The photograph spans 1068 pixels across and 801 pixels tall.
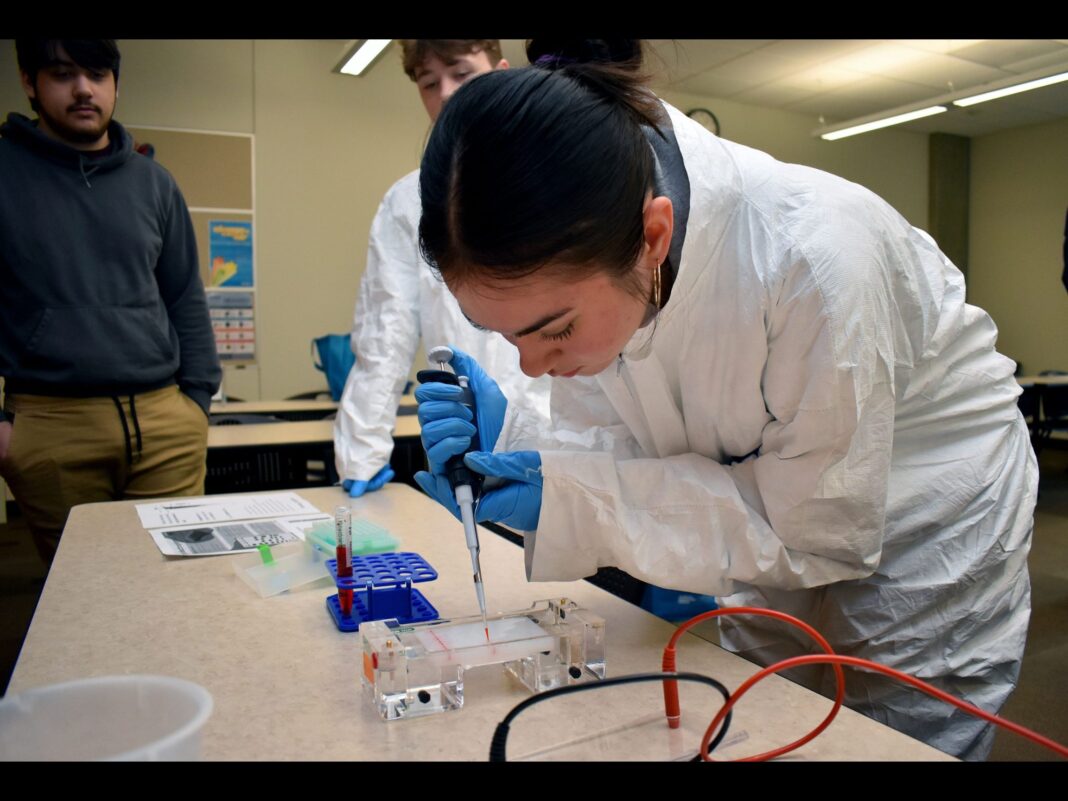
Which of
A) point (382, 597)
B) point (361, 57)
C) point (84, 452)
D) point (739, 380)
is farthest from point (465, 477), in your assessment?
point (361, 57)

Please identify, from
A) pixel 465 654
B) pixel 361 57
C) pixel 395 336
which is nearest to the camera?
pixel 465 654

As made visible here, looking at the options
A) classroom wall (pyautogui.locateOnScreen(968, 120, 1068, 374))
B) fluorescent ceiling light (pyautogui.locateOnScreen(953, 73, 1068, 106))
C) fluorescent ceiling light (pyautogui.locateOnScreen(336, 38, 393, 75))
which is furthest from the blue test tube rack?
classroom wall (pyautogui.locateOnScreen(968, 120, 1068, 374))

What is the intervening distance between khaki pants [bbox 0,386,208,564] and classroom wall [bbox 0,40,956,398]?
3.32m

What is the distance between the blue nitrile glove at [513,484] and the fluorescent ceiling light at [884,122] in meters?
5.83

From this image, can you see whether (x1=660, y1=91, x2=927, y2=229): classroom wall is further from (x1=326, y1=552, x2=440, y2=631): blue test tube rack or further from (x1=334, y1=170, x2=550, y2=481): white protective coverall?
(x1=326, y1=552, x2=440, y2=631): blue test tube rack

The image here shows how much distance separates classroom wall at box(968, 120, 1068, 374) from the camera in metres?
6.62

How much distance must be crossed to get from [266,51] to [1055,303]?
6.28 m

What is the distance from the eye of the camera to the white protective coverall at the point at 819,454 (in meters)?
0.82

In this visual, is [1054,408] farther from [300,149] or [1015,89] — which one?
[300,149]

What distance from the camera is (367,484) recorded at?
1722 millimetres

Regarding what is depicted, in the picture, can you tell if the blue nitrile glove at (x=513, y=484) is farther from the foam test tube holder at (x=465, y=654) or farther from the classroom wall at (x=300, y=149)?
the classroom wall at (x=300, y=149)

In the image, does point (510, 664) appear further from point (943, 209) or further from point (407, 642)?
point (943, 209)

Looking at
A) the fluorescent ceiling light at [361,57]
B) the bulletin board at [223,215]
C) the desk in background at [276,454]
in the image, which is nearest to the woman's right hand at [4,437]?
the desk in background at [276,454]

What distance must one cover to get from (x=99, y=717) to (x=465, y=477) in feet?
1.56
